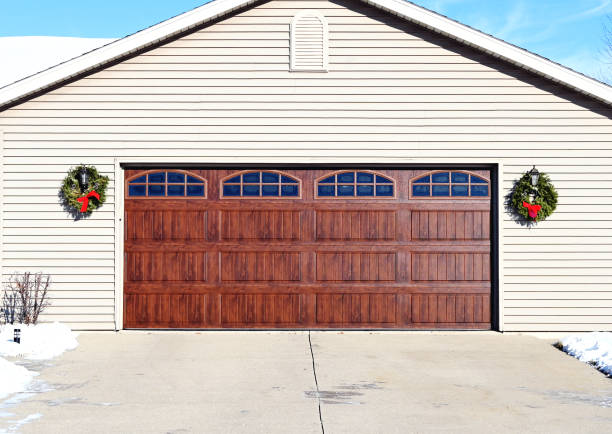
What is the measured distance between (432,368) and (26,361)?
15.3 feet

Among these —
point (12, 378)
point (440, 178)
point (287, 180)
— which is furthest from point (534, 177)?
point (12, 378)

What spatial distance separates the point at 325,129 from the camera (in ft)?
34.3

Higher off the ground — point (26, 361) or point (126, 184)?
point (126, 184)

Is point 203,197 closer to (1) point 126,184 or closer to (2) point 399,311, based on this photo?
(1) point 126,184

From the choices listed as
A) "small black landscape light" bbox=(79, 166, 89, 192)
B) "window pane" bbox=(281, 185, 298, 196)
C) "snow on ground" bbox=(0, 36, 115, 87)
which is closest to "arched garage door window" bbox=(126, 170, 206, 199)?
"small black landscape light" bbox=(79, 166, 89, 192)

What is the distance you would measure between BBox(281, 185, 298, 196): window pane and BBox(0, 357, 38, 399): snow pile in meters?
4.49

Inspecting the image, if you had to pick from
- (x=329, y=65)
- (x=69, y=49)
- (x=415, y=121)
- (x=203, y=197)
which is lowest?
(x=203, y=197)

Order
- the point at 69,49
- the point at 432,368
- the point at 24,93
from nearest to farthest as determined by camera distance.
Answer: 1. the point at 432,368
2. the point at 24,93
3. the point at 69,49

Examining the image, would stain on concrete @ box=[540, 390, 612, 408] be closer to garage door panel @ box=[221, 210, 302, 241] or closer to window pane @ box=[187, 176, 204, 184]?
garage door panel @ box=[221, 210, 302, 241]

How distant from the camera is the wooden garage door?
10.5m

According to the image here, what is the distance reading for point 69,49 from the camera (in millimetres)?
86938

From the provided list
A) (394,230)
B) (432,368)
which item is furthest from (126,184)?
(432,368)

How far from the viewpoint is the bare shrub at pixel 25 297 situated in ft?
33.6

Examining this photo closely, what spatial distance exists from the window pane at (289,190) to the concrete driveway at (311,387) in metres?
2.13
